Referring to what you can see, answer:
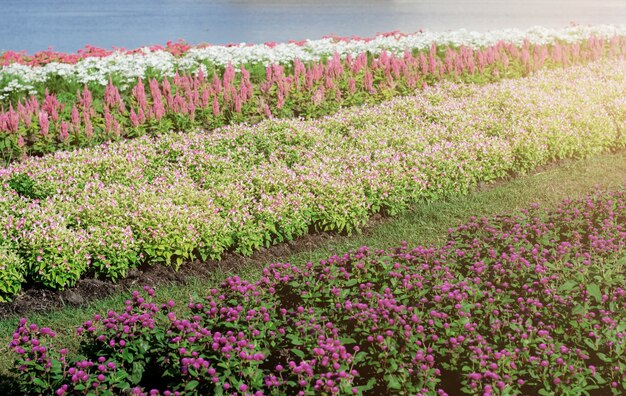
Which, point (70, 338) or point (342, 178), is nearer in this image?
point (70, 338)

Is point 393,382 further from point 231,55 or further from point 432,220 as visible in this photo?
point 231,55

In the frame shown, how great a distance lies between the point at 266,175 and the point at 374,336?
3.81 meters

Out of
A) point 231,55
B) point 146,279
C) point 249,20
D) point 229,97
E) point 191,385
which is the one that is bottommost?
point 146,279

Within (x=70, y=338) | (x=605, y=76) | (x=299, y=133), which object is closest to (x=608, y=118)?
(x=605, y=76)

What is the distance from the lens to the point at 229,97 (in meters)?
11.5

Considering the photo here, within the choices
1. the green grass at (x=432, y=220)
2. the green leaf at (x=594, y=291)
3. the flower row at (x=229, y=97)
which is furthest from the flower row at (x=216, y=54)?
the green leaf at (x=594, y=291)

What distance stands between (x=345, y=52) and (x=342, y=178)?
7511 millimetres

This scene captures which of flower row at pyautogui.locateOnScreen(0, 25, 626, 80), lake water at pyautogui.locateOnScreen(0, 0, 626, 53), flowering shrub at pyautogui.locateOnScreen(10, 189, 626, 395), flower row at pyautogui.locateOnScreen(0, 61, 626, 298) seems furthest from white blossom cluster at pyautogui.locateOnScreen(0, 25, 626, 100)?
lake water at pyautogui.locateOnScreen(0, 0, 626, 53)

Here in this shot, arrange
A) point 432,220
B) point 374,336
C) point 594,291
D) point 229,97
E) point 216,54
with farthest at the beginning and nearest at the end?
→ point 216,54 < point 229,97 < point 432,220 < point 594,291 < point 374,336

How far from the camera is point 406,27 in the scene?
1313 inches

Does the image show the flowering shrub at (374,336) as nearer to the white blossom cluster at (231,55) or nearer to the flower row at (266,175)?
the flower row at (266,175)

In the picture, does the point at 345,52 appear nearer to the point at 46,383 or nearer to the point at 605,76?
the point at 605,76

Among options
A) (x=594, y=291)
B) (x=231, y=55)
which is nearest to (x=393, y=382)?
(x=594, y=291)

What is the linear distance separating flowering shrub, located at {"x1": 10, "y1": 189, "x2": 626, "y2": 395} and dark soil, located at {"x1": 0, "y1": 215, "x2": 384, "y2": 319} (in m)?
1.29
